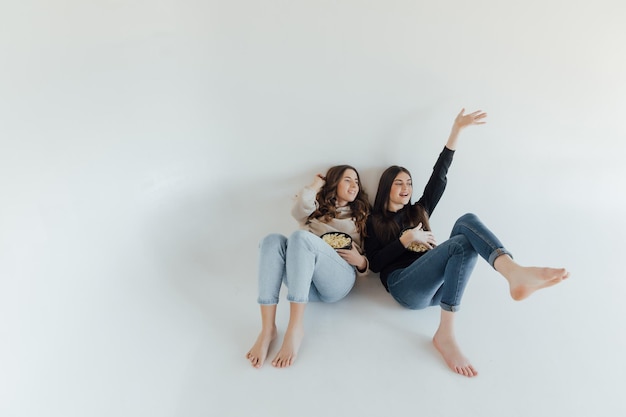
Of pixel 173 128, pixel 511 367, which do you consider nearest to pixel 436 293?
pixel 511 367

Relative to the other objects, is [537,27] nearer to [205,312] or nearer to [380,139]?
[380,139]

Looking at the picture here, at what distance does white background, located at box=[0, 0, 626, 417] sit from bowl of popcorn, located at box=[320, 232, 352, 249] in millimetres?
242

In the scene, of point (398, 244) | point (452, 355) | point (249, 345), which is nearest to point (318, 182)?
point (398, 244)

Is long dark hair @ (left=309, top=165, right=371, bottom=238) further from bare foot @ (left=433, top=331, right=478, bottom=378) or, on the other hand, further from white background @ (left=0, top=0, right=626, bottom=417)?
bare foot @ (left=433, top=331, right=478, bottom=378)

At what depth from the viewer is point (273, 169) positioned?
202 centimetres

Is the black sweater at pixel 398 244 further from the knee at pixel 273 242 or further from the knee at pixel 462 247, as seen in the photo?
the knee at pixel 273 242

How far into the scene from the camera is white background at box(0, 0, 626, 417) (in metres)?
1.37

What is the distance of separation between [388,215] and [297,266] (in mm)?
581

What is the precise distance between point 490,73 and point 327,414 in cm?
166

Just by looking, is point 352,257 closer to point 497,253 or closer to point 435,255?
point 435,255

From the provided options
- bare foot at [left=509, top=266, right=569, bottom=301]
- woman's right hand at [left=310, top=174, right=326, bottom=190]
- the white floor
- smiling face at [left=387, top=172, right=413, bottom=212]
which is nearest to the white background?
the white floor

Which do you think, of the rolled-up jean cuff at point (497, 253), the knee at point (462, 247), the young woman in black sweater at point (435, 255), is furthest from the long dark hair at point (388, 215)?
the rolled-up jean cuff at point (497, 253)

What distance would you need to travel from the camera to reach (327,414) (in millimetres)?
1161

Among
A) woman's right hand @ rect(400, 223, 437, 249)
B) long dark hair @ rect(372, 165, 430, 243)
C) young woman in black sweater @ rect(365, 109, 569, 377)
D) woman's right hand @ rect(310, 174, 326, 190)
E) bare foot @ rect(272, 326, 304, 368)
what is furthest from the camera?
woman's right hand @ rect(310, 174, 326, 190)
